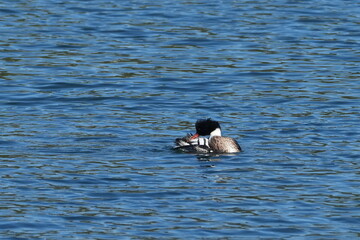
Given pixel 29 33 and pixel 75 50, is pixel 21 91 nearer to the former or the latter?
pixel 75 50

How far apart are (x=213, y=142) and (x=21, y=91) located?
19.3 feet

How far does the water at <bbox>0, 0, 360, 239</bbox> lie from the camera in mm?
13195

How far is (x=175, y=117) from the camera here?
19.8 m

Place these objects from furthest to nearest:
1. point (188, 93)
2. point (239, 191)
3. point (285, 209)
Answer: point (188, 93) < point (239, 191) < point (285, 209)

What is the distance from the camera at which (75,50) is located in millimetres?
26375

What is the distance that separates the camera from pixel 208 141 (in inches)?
702

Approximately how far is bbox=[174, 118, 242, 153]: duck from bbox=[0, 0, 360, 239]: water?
18 cm

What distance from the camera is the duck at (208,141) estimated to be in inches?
673

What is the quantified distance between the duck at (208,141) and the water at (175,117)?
0.18 meters

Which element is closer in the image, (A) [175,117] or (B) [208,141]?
(B) [208,141]

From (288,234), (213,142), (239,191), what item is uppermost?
(213,142)

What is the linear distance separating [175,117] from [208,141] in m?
2.09

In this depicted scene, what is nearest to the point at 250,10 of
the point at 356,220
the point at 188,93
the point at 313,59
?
the point at 313,59

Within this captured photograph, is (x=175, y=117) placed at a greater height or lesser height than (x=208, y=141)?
greater
